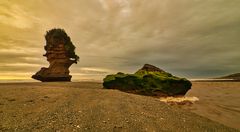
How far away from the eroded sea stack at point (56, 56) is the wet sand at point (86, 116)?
902 inches

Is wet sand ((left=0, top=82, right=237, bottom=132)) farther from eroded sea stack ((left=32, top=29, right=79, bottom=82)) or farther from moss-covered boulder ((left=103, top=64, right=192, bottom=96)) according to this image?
eroded sea stack ((left=32, top=29, right=79, bottom=82))

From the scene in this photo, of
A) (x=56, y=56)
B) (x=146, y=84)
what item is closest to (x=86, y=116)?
(x=146, y=84)

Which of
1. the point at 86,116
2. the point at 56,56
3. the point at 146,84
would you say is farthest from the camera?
the point at 56,56

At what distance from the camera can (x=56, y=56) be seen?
3434 centimetres

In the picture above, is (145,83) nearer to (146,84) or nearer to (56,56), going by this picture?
(146,84)

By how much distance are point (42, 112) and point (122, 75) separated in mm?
11373

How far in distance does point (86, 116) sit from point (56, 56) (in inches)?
1094

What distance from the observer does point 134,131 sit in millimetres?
7328

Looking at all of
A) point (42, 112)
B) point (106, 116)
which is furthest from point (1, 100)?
point (106, 116)

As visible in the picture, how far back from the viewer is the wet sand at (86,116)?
7.39m

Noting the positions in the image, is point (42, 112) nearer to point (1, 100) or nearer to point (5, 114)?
point (5, 114)

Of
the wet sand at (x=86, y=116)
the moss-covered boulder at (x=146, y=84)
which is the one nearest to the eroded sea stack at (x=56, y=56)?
the moss-covered boulder at (x=146, y=84)

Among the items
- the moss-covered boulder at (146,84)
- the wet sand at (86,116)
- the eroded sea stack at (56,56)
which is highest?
the eroded sea stack at (56,56)

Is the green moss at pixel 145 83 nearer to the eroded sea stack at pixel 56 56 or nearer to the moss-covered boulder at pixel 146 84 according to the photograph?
the moss-covered boulder at pixel 146 84
